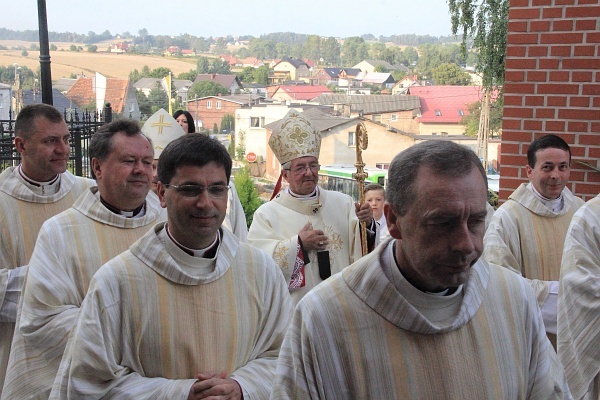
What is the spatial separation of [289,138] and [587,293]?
7.66 ft

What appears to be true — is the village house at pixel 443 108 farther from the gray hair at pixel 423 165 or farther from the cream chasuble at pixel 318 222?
the gray hair at pixel 423 165

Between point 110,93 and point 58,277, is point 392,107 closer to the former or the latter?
point 110,93

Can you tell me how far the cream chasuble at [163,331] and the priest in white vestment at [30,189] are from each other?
6.46 feet

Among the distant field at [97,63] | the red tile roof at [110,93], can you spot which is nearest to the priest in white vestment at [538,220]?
the red tile roof at [110,93]

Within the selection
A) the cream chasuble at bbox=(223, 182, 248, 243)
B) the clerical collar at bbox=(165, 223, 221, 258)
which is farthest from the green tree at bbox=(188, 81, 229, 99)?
the clerical collar at bbox=(165, 223, 221, 258)

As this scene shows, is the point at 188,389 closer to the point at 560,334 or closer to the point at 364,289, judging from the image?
the point at 364,289

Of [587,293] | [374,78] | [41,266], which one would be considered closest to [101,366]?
[41,266]

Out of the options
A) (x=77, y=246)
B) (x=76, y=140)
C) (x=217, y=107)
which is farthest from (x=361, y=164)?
(x=217, y=107)

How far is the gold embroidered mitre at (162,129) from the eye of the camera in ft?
21.3

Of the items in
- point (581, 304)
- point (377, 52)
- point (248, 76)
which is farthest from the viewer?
point (377, 52)

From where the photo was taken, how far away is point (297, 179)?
5797 millimetres

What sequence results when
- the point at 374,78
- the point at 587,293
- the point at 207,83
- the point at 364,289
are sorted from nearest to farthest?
the point at 364,289, the point at 587,293, the point at 207,83, the point at 374,78

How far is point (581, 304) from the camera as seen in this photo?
4449mm

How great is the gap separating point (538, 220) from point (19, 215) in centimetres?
325
